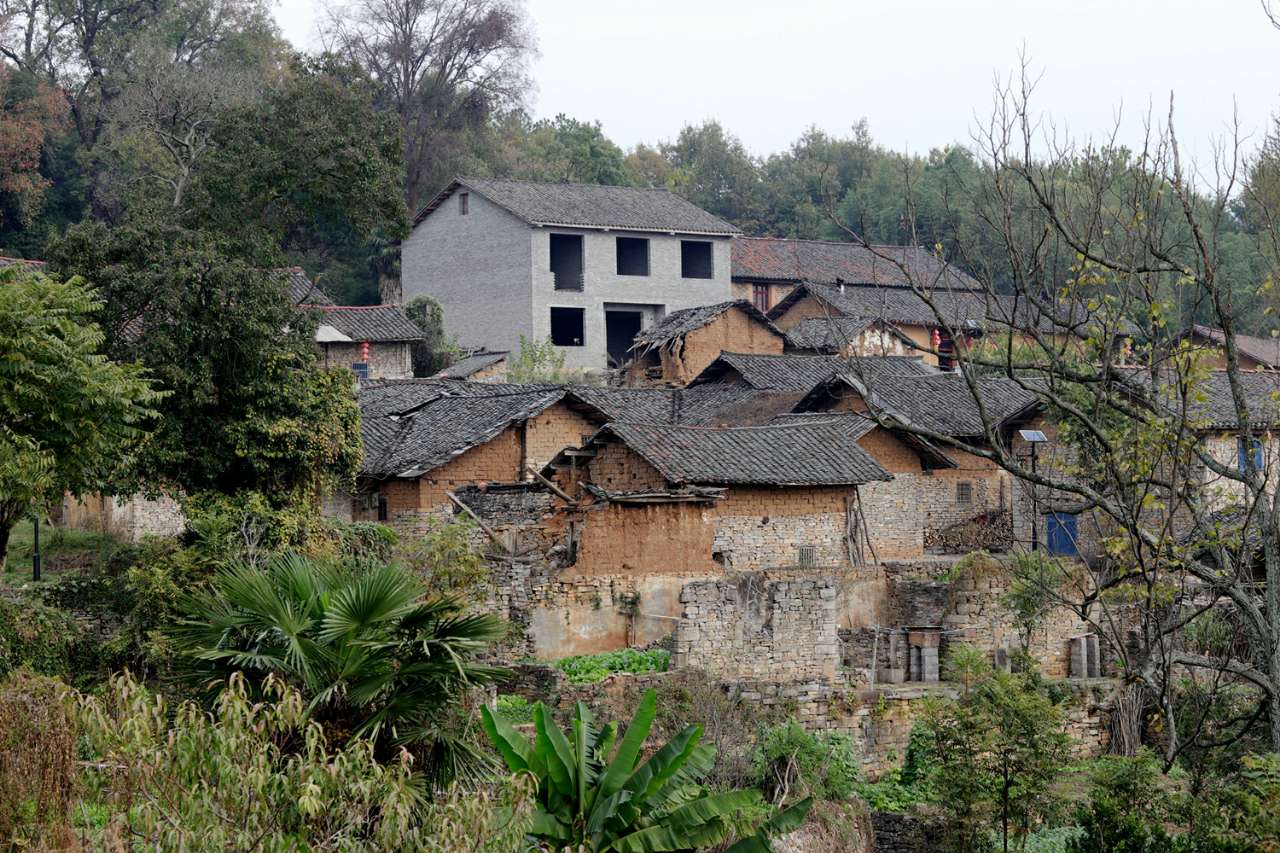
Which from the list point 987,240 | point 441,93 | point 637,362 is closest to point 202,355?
point 637,362

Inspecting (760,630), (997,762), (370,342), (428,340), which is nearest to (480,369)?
(428,340)

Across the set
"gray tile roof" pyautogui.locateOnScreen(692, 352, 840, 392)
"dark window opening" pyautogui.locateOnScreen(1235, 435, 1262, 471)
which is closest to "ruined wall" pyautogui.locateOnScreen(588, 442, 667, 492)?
"dark window opening" pyautogui.locateOnScreen(1235, 435, 1262, 471)

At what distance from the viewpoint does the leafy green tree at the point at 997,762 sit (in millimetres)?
16609

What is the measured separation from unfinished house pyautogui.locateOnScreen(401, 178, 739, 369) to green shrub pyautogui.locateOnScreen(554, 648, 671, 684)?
86.3 feet

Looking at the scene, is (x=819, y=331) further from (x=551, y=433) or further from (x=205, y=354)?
(x=205, y=354)

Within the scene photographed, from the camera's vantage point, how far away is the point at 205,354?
2217cm

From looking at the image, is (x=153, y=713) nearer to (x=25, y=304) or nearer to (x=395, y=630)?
(x=395, y=630)

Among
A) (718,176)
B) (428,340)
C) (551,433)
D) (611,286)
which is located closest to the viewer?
(551,433)

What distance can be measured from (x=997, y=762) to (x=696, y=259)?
33.5m

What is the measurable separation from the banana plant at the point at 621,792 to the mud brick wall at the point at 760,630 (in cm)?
478

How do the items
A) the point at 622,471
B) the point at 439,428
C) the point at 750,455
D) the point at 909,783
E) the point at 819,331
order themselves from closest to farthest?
the point at 909,783
the point at 622,471
the point at 750,455
the point at 439,428
the point at 819,331

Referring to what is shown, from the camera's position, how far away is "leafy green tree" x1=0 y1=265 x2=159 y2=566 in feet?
57.1

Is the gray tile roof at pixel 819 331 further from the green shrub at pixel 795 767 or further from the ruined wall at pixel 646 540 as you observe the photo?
the green shrub at pixel 795 767

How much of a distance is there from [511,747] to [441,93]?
1592 inches
